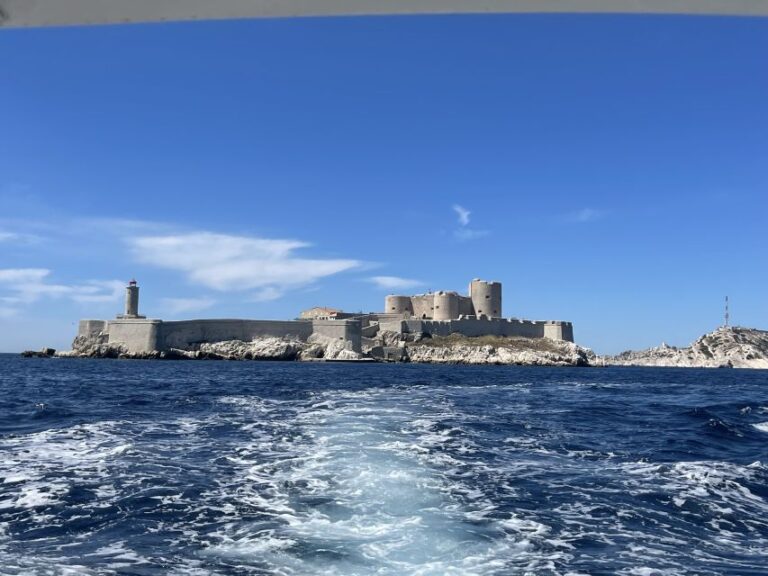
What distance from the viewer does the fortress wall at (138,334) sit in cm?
7875

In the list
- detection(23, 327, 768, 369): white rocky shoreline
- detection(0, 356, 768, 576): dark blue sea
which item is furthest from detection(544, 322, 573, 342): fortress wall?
detection(0, 356, 768, 576): dark blue sea

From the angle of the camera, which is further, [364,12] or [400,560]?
[400,560]

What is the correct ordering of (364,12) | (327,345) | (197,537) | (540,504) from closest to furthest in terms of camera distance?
(364,12), (197,537), (540,504), (327,345)

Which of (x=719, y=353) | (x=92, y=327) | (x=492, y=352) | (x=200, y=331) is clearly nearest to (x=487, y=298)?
(x=492, y=352)

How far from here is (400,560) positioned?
6.38 m

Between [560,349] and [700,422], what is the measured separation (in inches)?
3127

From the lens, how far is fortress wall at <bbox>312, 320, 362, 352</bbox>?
83.8 m

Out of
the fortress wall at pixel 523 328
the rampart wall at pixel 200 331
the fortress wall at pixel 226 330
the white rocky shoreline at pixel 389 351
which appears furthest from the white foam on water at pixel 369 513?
the fortress wall at pixel 523 328

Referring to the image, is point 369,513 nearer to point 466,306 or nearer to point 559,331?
point 559,331

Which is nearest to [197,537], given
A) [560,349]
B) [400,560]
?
[400,560]

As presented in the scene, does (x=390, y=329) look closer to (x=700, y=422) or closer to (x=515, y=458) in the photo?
(x=700, y=422)

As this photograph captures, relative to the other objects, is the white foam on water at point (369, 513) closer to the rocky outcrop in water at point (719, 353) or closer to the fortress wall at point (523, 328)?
the fortress wall at point (523, 328)

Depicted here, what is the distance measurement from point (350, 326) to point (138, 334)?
26345 mm

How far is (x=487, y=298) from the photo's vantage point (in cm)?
10338
